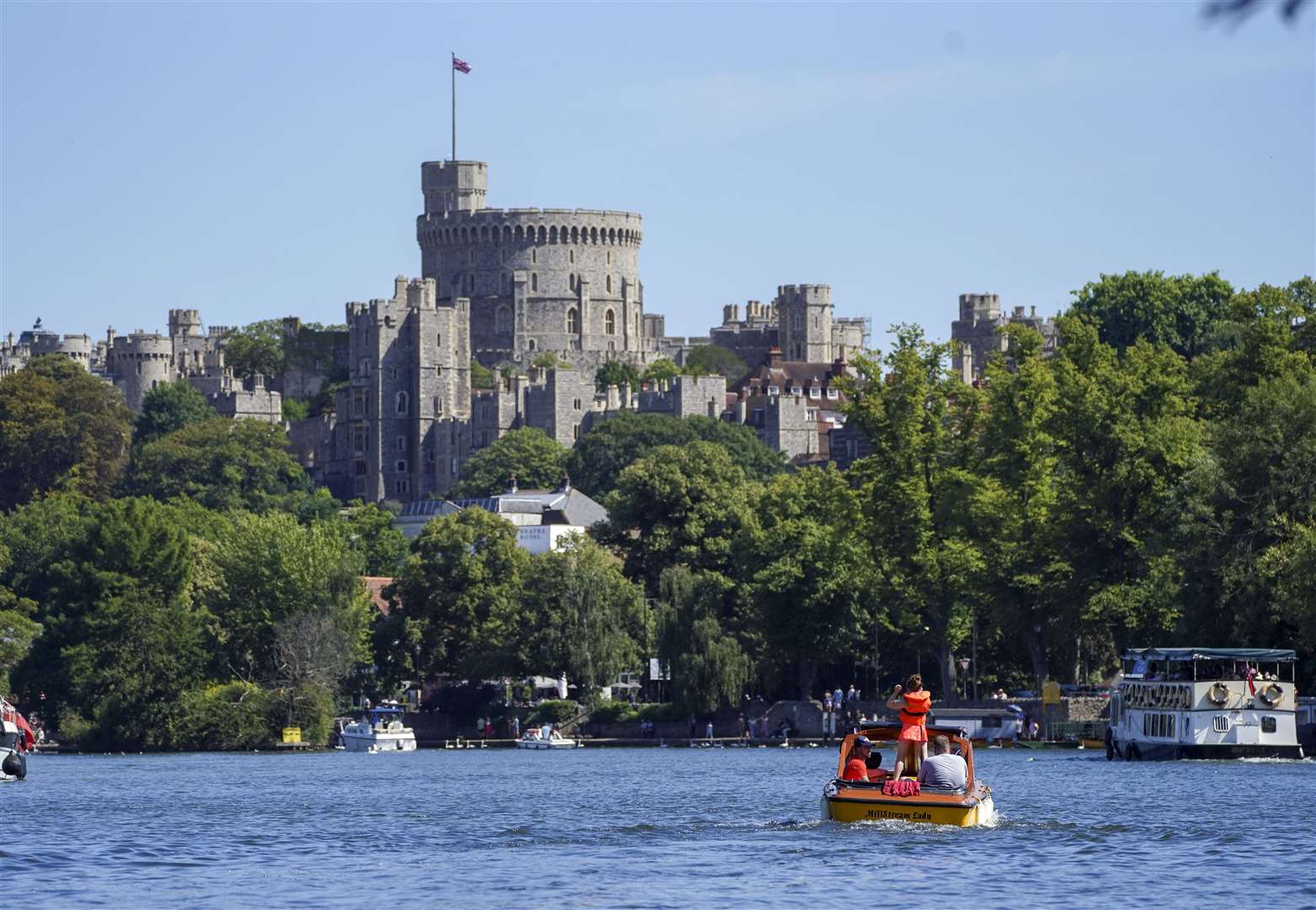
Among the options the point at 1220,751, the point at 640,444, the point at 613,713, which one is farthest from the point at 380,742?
the point at 640,444

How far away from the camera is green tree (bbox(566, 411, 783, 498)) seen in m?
190

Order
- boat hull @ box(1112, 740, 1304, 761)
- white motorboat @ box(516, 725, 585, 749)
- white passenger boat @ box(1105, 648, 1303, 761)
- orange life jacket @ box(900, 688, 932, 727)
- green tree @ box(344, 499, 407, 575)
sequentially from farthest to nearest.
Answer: green tree @ box(344, 499, 407, 575) → white motorboat @ box(516, 725, 585, 749) → boat hull @ box(1112, 740, 1304, 761) → white passenger boat @ box(1105, 648, 1303, 761) → orange life jacket @ box(900, 688, 932, 727)

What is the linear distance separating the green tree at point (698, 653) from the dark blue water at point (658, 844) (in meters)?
31.1

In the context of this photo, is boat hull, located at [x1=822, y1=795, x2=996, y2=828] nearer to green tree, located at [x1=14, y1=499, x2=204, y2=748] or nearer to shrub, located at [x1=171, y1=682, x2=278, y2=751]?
shrub, located at [x1=171, y1=682, x2=278, y2=751]

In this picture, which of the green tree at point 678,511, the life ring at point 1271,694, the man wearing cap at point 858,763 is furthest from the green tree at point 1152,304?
the man wearing cap at point 858,763

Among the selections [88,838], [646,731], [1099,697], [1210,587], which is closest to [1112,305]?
[646,731]

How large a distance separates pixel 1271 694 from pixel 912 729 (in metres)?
29.9

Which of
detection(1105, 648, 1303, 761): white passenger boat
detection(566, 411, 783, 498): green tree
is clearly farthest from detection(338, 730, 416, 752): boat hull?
detection(566, 411, 783, 498): green tree

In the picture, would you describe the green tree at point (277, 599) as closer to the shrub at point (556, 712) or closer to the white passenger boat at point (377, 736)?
the white passenger boat at point (377, 736)

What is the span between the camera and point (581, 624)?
115 meters

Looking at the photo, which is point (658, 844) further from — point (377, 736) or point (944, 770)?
point (377, 736)

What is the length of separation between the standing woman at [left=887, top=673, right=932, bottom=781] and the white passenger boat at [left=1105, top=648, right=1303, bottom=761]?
27.4 metres

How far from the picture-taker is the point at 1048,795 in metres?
62.3

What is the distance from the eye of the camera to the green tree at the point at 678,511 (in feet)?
399
